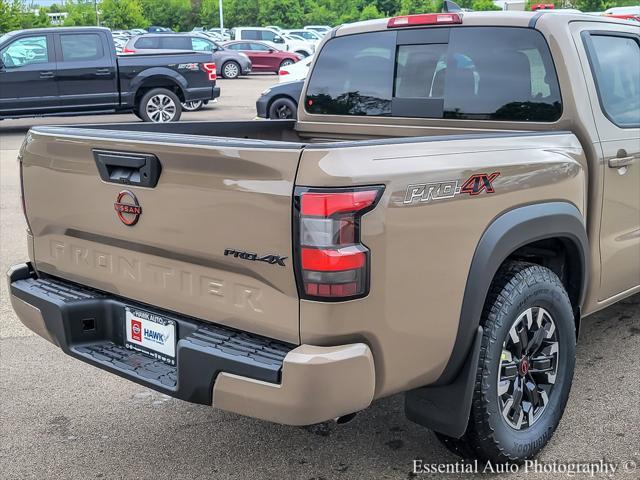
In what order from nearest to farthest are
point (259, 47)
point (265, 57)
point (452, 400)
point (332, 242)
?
1. point (332, 242)
2. point (452, 400)
3. point (265, 57)
4. point (259, 47)

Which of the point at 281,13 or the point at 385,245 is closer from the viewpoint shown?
the point at 385,245

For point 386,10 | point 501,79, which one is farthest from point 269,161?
point 386,10

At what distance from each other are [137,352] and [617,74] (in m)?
2.79

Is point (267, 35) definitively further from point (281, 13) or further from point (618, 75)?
point (618, 75)

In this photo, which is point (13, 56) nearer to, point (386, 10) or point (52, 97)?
point (52, 97)

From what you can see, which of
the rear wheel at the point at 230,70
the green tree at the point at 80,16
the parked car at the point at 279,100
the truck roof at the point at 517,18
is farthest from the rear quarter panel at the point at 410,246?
the green tree at the point at 80,16

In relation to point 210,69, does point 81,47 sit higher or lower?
higher

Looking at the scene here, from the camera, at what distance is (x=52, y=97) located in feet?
47.3

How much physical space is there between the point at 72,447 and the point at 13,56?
12.3 metres

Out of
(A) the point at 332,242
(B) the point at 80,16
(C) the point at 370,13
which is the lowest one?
(A) the point at 332,242

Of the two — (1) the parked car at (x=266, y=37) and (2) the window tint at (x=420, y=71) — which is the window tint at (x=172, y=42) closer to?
(1) the parked car at (x=266, y=37)

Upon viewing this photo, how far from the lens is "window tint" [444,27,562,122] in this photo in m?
3.65

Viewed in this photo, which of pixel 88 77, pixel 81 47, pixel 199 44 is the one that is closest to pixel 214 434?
pixel 88 77

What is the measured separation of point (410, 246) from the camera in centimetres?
258
